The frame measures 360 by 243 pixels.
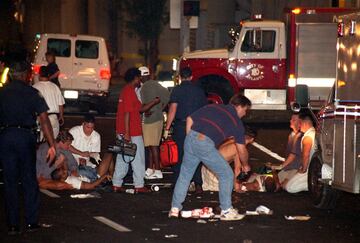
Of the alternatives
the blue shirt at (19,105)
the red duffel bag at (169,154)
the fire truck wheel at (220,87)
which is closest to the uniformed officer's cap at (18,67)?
the blue shirt at (19,105)

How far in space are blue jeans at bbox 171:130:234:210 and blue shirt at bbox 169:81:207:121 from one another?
2286 millimetres

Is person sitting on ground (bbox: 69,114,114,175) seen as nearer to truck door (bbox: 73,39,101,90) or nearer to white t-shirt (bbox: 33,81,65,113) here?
white t-shirt (bbox: 33,81,65,113)

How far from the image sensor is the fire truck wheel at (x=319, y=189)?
489 inches

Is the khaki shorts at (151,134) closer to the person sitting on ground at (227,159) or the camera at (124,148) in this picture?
the person sitting on ground at (227,159)

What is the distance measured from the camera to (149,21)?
46.3 meters

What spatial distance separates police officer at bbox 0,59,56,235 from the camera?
34.2ft

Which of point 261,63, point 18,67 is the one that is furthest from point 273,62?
point 18,67

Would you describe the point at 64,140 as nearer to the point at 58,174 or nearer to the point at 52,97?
the point at 58,174

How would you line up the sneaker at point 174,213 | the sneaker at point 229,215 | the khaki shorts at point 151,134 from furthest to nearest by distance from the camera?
the khaki shorts at point 151,134 → the sneaker at point 174,213 → the sneaker at point 229,215

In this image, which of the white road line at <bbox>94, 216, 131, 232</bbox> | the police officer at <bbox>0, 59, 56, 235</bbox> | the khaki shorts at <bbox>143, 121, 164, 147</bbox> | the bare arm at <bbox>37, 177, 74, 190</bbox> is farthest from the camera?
the khaki shorts at <bbox>143, 121, 164, 147</bbox>

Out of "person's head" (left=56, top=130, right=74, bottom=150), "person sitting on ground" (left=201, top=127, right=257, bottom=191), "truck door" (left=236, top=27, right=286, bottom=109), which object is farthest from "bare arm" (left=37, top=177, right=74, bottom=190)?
"truck door" (left=236, top=27, right=286, bottom=109)

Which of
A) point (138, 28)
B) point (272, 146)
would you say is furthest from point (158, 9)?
point (272, 146)

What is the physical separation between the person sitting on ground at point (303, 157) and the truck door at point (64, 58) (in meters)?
12.9

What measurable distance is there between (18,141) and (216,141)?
2.25 metres
